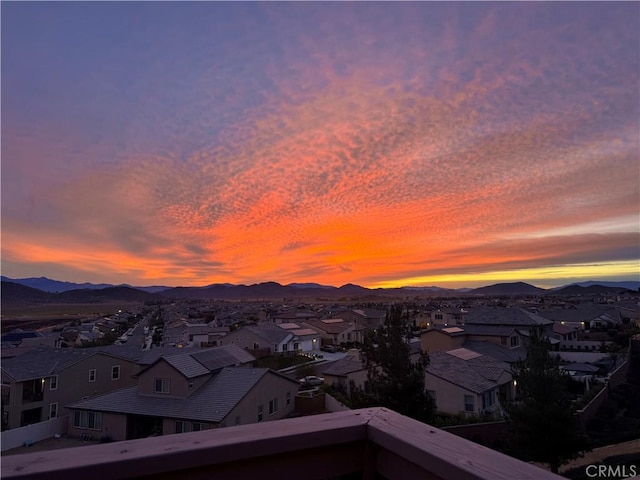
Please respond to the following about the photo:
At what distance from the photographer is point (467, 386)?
2008 centimetres

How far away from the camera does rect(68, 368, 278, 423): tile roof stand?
18188 millimetres

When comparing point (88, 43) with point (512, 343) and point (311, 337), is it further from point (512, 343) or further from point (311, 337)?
point (311, 337)

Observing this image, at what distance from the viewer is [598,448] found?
17031 mm

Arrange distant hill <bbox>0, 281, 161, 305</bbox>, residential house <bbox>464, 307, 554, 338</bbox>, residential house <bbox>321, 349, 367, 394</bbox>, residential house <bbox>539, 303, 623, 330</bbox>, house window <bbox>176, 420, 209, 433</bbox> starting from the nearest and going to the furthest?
1. house window <bbox>176, 420, 209, 433</bbox>
2. residential house <bbox>321, 349, 367, 394</bbox>
3. residential house <bbox>464, 307, 554, 338</bbox>
4. residential house <bbox>539, 303, 623, 330</bbox>
5. distant hill <bbox>0, 281, 161, 305</bbox>

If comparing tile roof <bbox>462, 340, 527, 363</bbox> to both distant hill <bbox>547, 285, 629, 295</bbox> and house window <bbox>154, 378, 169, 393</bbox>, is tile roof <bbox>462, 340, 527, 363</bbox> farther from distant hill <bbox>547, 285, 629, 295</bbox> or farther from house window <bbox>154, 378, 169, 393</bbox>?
distant hill <bbox>547, 285, 629, 295</bbox>

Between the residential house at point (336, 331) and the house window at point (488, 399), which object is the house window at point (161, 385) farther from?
the residential house at point (336, 331)

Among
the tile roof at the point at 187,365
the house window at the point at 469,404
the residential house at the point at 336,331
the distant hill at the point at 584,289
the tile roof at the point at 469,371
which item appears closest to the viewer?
the house window at the point at 469,404

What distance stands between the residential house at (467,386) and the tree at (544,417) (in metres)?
5.76

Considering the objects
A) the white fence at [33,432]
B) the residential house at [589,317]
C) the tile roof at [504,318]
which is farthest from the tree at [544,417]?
the residential house at [589,317]

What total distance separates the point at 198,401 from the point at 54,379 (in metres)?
11.2

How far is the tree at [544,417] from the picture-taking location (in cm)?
1342

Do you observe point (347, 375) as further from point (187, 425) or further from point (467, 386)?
point (187, 425)

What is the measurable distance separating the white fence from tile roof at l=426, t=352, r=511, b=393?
19296 millimetres

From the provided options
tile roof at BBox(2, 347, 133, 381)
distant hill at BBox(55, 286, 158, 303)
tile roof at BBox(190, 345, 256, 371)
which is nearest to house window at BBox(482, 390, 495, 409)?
tile roof at BBox(190, 345, 256, 371)
